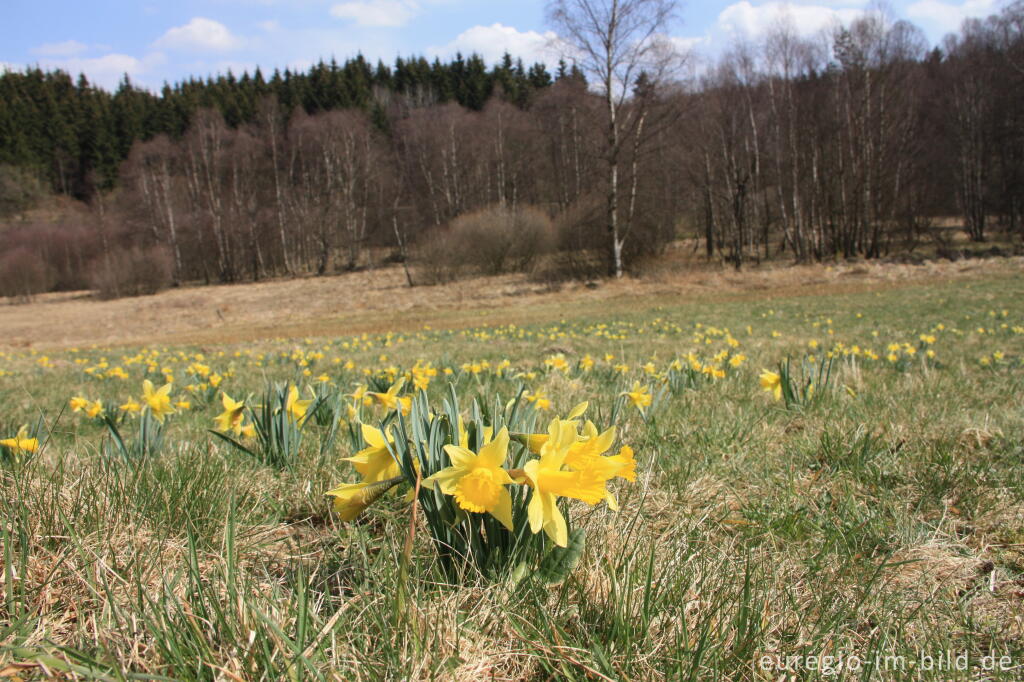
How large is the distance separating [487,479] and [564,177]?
127 feet

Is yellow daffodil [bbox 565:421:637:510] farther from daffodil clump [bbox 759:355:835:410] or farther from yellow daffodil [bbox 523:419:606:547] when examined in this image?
daffodil clump [bbox 759:355:835:410]

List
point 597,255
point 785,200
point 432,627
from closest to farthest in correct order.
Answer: point 432,627, point 597,255, point 785,200

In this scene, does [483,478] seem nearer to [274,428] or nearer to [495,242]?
[274,428]

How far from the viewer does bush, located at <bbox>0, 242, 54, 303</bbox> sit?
3462 cm

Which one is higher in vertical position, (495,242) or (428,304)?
(495,242)

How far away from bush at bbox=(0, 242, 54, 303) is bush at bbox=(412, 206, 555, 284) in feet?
87.6

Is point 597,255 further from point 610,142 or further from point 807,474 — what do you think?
point 807,474

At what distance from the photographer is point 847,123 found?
25188 mm

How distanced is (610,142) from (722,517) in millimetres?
22608

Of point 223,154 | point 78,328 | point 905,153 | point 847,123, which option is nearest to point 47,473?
point 78,328

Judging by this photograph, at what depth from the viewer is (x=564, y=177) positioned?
37.6 meters

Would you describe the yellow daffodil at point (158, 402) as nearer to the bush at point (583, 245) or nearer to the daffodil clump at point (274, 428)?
the daffodil clump at point (274, 428)

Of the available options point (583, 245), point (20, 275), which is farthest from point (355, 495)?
point (20, 275)

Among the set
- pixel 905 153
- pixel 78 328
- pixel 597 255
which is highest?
pixel 905 153
